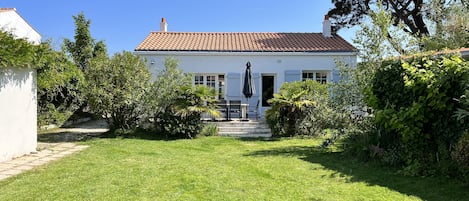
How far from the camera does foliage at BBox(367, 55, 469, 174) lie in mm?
5777

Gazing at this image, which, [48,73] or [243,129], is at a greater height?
[48,73]

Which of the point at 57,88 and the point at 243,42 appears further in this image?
the point at 243,42

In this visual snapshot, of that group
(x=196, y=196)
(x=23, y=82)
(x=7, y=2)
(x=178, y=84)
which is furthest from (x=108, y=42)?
(x=196, y=196)

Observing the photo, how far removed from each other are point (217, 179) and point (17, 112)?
5.11 metres

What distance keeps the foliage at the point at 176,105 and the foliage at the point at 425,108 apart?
593 centimetres

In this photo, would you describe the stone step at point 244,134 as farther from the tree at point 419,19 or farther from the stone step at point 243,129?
the tree at point 419,19

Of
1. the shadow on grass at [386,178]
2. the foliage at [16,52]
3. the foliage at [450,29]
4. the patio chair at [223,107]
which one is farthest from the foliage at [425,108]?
the patio chair at [223,107]

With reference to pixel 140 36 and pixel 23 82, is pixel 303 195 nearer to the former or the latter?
pixel 23 82

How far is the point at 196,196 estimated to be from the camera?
4703 millimetres

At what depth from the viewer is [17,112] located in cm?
771

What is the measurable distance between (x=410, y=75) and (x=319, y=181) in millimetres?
2810

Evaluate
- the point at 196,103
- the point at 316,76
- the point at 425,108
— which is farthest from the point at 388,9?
the point at 425,108

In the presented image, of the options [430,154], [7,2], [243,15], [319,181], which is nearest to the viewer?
[319,181]

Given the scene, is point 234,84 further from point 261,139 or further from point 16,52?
point 16,52
